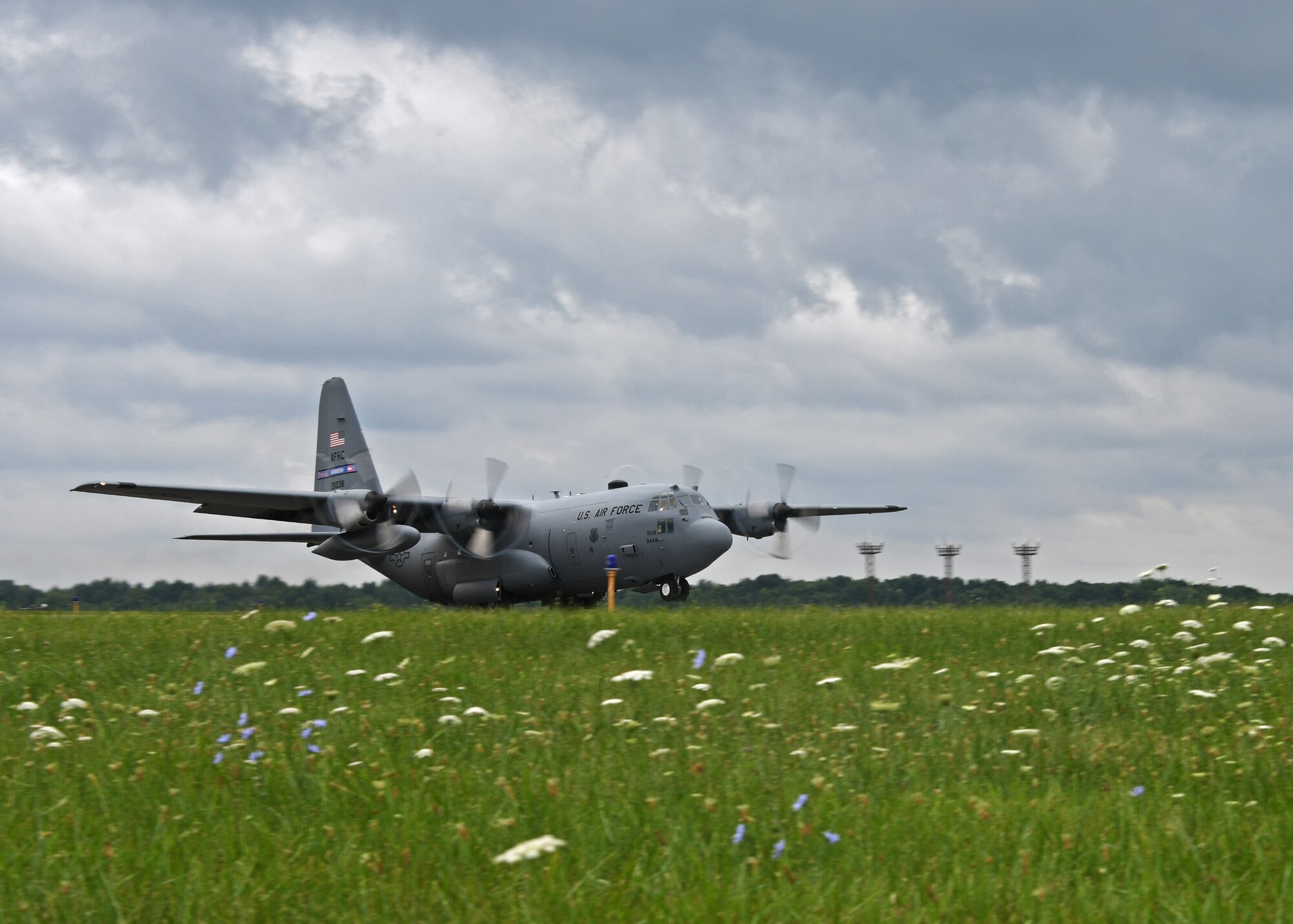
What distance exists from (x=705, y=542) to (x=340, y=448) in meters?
14.8

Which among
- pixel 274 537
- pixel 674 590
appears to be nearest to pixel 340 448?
pixel 274 537

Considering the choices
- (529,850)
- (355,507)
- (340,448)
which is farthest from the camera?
(340,448)

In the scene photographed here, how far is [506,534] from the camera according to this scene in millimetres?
35312

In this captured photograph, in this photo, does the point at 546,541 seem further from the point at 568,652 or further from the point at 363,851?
the point at 363,851

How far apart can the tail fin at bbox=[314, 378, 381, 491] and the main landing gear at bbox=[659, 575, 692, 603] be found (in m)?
11.0

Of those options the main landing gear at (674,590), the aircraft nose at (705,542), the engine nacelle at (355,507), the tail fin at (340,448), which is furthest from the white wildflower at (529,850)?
the tail fin at (340,448)

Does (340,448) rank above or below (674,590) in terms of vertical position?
above

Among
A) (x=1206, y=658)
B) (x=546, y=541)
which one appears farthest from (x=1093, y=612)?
(x=546, y=541)

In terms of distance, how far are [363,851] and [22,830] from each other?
1811 millimetres

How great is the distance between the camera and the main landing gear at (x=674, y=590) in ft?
108

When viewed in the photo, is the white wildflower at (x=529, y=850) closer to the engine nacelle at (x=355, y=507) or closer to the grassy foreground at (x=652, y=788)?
the grassy foreground at (x=652, y=788)

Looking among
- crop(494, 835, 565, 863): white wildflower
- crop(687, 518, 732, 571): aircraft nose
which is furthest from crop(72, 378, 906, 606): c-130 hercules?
crop(494, 835, 565, 863): white wildflower

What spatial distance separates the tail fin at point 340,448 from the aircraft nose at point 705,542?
12048 mm

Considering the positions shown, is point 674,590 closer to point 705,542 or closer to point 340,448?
point 705,542
